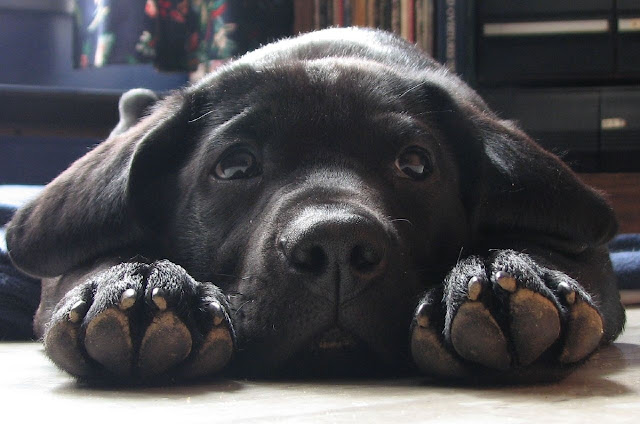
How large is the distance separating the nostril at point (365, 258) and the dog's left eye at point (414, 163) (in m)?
0.40

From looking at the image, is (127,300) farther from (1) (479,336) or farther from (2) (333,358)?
(1) (479,336)

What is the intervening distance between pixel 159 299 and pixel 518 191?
97 cm

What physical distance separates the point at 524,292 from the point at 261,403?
46 centimetres

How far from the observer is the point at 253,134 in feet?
6.61

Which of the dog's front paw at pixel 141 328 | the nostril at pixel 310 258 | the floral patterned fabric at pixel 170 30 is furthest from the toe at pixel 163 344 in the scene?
the floral patterned fabric at pixel 170 30

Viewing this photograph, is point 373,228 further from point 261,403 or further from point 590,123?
point 590,123

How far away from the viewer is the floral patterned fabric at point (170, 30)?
5219 mm

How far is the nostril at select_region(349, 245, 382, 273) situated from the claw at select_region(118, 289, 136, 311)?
371 millimetres

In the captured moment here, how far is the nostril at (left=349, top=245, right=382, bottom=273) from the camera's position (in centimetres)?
159

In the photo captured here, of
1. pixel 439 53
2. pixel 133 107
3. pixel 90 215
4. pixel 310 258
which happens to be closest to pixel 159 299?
pixel 310 258

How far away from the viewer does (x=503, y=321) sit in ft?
4.91

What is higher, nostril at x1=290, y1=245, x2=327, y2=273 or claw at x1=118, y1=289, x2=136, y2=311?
nostril at x1=290, y1=245, x2=327, y2=273

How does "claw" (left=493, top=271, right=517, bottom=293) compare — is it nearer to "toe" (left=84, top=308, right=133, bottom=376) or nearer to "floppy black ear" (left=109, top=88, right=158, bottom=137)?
"toe" (left=84, top=308, right=133, bottom=376)

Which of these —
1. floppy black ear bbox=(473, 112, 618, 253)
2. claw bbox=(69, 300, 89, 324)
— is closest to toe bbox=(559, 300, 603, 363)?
floppy black ear bbox=(473, 112, 618, 253)
